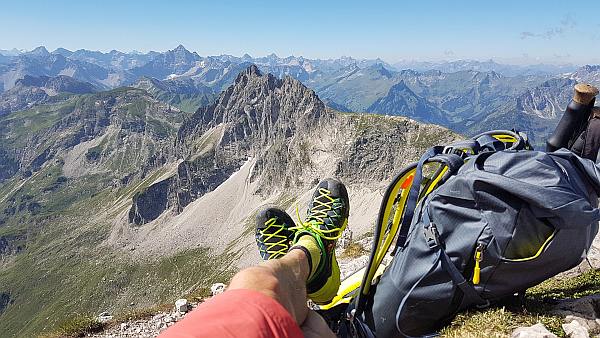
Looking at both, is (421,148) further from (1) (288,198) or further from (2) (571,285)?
(2) (571,285)

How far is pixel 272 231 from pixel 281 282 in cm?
280

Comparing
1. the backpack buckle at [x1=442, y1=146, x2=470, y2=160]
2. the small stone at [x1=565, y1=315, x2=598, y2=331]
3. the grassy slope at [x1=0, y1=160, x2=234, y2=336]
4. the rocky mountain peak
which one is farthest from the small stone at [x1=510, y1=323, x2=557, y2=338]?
the rocky mountain peak

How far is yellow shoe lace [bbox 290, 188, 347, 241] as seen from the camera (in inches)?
213

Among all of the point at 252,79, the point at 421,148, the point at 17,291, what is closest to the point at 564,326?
the point at 421,148

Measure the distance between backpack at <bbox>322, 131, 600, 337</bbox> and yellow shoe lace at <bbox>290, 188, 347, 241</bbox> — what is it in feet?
2.80

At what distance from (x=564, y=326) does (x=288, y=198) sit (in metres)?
127

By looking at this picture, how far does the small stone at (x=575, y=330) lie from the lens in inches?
140

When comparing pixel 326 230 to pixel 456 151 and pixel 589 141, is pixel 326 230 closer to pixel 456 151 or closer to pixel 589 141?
Answer: pixel 456 151

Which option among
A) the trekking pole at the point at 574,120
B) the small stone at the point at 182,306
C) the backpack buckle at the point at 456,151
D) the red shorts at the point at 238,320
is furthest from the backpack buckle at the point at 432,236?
the small stone at the point at 182,306

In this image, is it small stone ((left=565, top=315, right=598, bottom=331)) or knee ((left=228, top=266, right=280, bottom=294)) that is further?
small stone ((left=565, top=315, right=598, bottom=331))

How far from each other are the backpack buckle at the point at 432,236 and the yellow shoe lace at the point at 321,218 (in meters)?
1.50

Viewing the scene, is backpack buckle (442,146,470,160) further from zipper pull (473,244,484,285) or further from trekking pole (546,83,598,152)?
trekking pole (546,83,598,152)

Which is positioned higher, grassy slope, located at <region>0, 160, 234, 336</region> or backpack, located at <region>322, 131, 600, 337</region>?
backpack, located at <region>322, 131, 600, 337</region>

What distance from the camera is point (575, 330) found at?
3.63 metres
